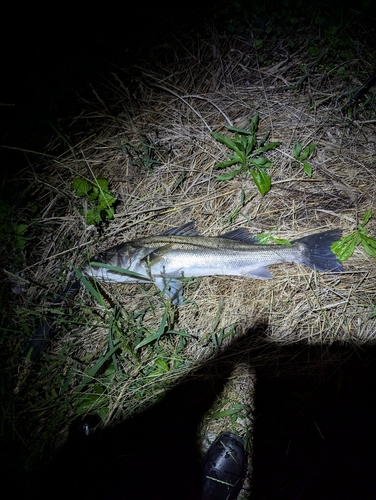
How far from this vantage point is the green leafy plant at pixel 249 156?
10.5 feet

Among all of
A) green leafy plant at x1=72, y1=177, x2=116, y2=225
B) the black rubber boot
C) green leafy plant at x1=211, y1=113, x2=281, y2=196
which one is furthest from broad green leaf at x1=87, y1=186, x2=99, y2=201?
the black rubber boot

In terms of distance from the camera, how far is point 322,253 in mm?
2881

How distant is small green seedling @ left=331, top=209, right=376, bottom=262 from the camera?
284cm

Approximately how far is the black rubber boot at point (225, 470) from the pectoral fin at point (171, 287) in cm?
137

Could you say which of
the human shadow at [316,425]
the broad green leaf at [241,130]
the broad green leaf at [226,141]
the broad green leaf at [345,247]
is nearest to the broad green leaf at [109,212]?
the broad green leaf at [226,141]

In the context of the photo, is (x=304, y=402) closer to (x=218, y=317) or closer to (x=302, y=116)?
(x=218, y=317)

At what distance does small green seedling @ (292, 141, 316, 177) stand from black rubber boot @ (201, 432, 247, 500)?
112 inches

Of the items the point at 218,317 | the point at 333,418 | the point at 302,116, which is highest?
the point at 302,116

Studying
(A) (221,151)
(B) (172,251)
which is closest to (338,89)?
(A) (221,151)

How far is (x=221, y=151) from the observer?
3406mm

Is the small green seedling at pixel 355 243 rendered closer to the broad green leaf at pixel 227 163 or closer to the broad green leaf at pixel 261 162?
the broad green leaf at pixel 261 162

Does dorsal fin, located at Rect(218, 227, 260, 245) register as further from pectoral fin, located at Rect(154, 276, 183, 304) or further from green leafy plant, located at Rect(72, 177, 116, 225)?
green leafy plant, located at Rect(72, 177, 116, 225)

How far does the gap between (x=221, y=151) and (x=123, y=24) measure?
2.18 meters

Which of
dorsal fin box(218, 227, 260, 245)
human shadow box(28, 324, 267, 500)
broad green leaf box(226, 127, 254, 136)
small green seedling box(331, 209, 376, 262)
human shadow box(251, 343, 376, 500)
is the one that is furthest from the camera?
broad green leaf box(226, 127, 254, 136)
